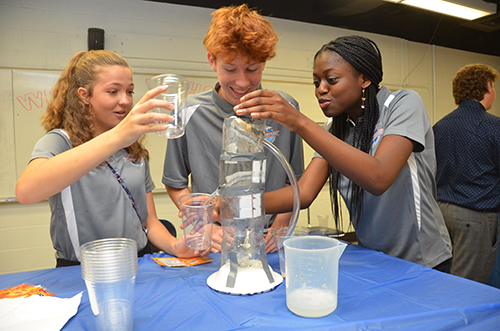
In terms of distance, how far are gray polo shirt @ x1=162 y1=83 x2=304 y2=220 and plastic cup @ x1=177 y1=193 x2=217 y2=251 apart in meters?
0.51

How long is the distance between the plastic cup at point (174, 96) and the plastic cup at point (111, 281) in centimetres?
37

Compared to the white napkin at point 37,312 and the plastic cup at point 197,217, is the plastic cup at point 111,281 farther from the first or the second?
the plastic cup at point 197,217

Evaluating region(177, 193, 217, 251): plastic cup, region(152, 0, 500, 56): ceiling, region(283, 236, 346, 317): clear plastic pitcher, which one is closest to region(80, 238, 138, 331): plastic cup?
region(177, 193, 217, 251): plastic cup

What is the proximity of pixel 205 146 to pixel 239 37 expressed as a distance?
593 millimetres

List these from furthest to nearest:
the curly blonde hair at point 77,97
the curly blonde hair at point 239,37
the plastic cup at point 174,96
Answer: the curly blonde hair at point 77,97, the curly blonde hair at point 239,37, the plastic cup at point 174,96

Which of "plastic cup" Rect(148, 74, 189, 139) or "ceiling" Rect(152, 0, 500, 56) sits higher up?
"ceiling" Rect(152, 0, 500, 56)

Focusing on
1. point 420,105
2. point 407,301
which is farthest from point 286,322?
point 420,105

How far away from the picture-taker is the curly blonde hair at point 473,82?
282 cm

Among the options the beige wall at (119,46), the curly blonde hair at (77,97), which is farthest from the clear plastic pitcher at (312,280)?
the beige wall at (119,46)

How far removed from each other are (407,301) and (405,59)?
527 cm

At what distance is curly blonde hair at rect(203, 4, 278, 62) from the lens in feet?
4.00

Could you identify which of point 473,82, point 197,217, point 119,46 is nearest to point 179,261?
point 197,217

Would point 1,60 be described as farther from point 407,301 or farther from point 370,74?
point 407,301

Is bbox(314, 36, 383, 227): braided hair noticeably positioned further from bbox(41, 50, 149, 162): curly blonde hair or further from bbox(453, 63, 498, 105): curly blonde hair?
bbox(453, 63, 498, 105): curly blonde hair
